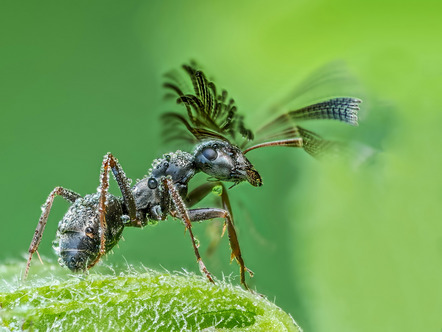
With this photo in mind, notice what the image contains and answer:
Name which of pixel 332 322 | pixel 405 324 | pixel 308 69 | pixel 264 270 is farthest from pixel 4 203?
pixel 405 324

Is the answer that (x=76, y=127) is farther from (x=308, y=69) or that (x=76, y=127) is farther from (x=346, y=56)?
(x=346, y=56)

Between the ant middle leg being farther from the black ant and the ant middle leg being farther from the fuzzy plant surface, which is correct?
the fuzzy plant surface

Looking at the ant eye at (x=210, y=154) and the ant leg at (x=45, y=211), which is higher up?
the ant eye at (x=210, y=154)

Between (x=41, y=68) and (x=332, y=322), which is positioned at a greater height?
(x=41, y=68)

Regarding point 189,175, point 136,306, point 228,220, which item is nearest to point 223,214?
point 228,220

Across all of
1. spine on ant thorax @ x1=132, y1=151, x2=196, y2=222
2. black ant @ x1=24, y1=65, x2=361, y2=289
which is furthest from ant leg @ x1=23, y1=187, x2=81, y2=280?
spine on ant thorax @ x1=132, y1=151, x2=196, y2=222

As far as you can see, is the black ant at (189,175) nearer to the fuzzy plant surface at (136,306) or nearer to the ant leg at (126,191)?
the ant leg at (126,191)

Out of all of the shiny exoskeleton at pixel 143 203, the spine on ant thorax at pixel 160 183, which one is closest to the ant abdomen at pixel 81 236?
the shiny exoskeleton at pixel 143 203
